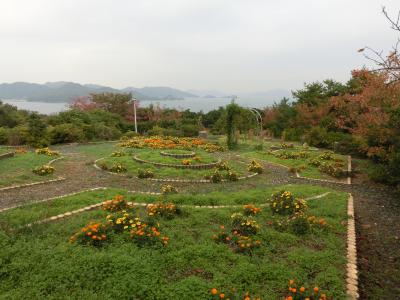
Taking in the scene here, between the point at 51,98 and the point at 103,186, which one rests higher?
the point at 51,98

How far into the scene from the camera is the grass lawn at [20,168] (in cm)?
957

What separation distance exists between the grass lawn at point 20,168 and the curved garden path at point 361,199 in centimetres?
67

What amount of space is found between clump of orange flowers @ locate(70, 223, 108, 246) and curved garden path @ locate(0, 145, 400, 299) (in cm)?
332

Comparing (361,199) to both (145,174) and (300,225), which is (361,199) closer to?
(300,225)

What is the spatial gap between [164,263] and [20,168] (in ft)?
29.4

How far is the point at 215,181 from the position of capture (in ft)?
34.3

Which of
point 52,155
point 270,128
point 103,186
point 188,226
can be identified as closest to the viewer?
point 188,226

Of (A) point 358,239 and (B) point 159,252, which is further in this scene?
(A) point 358,239

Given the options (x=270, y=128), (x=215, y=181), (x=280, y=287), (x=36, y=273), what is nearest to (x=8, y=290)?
(x=36, y=273)

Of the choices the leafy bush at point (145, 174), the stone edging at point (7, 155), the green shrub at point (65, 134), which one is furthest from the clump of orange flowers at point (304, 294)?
the green shrub at point (65, 134)

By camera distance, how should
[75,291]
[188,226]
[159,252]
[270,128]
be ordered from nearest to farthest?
1. [75,291]
2. [159,252]
3. [188,226]
4. [270,128]

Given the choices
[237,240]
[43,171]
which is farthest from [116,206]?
[43,171]

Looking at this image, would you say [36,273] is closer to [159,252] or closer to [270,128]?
[159,252]

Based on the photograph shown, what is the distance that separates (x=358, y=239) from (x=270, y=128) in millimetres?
24113
